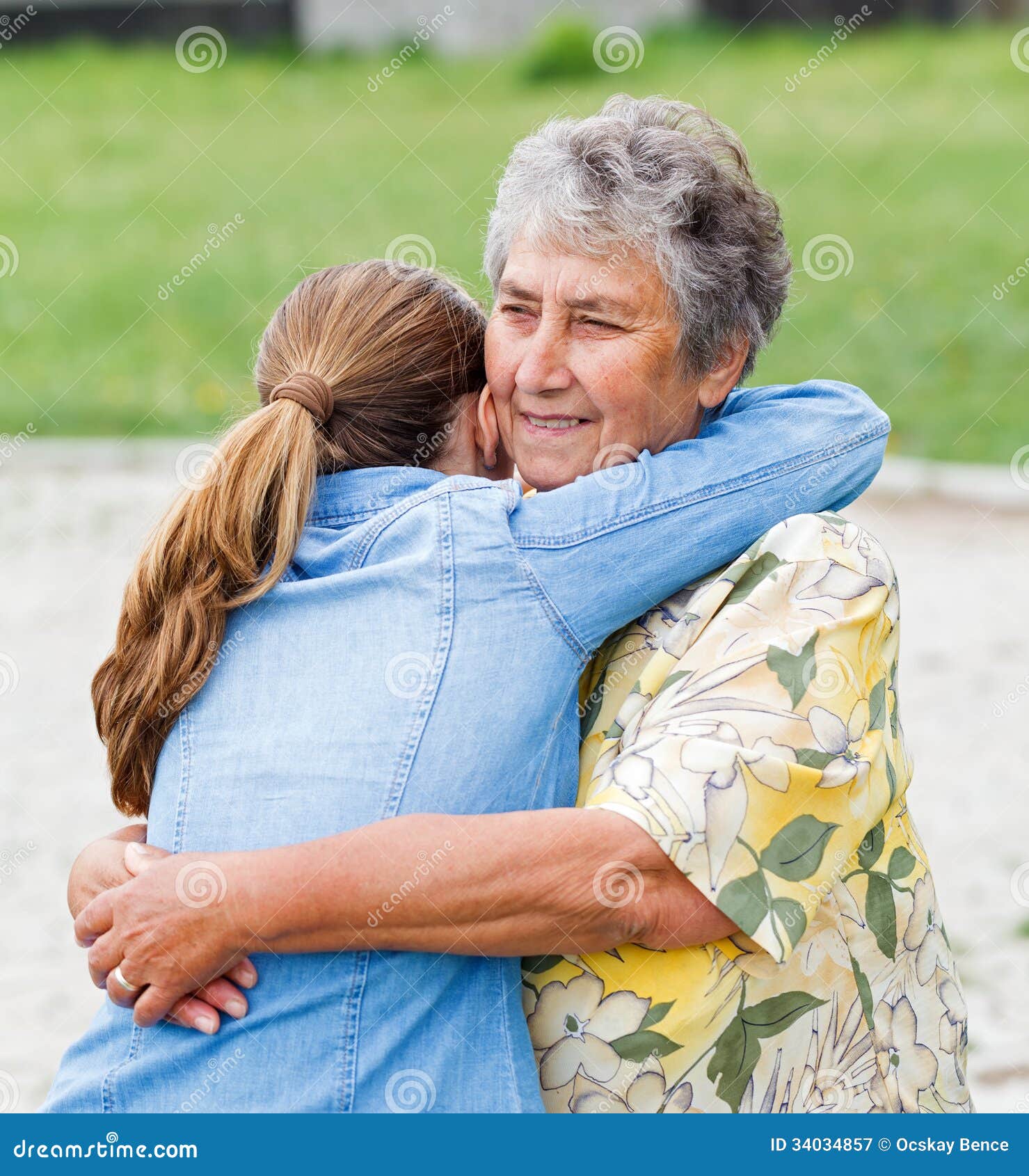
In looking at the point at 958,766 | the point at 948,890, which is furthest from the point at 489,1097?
the point at 958,766

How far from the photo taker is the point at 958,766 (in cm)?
574

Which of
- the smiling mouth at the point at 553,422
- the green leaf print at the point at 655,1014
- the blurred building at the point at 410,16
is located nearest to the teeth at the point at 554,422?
the smiling mouth at the point at 553,422

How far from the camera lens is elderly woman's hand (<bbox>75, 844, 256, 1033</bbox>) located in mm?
1769

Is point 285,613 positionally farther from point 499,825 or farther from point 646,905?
point 646,905

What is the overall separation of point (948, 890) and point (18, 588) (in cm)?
516

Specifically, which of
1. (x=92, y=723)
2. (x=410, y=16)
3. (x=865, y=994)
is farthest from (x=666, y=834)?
(x=410, y=16)

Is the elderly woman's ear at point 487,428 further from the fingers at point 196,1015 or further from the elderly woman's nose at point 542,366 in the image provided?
the fingers at point 196,1015

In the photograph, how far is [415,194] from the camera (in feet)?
44.8

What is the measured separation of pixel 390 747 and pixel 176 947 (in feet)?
1.17

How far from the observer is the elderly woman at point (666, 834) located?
175 centimetres

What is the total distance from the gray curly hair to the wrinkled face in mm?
30

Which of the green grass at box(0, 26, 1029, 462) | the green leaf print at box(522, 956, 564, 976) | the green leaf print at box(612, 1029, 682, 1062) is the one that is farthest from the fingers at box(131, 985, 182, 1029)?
the green grass at box(0, 26, 1029, 462)

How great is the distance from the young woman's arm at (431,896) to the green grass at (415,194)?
8298mm

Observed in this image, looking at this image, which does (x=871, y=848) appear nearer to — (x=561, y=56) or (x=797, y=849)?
(x=797, y=849)
